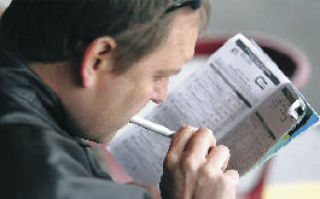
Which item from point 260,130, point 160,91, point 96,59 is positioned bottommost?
point 260,130

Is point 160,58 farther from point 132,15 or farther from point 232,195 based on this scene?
point 232,195

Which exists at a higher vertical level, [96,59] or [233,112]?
[96,59]

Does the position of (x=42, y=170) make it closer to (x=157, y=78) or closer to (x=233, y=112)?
(x=157, y=78)

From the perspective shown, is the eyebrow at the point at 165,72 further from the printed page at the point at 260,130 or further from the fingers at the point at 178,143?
the printed page at the point at 260,130

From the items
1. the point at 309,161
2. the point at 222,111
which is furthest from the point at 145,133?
the point at 309,161

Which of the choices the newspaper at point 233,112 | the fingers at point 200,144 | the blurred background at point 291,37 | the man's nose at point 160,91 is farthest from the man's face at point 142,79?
the blurred background at point 291,37

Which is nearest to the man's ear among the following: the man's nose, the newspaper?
the man's nose

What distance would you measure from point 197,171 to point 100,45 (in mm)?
277

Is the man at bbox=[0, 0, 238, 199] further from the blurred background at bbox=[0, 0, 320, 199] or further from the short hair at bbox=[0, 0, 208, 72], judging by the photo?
the blurred background at bbox=[0, 0, 320, 199]

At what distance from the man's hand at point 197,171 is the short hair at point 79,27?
196 millimetres

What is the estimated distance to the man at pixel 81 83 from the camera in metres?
0.75

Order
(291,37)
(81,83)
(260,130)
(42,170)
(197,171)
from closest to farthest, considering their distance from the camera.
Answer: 1. (42,170)
2. (81,83)
3. (197,171)
4. (260,130)
5. (291,37)

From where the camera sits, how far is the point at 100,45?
81 centimetres

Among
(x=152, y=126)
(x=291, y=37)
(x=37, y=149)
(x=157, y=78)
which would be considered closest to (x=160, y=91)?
(x=157, y=78)
